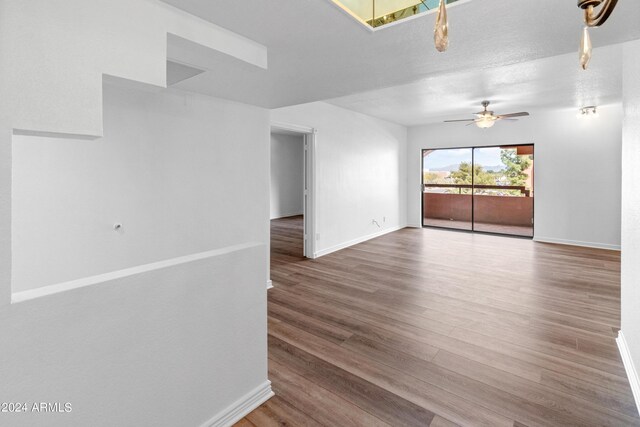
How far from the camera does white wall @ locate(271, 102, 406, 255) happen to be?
523 centimetres

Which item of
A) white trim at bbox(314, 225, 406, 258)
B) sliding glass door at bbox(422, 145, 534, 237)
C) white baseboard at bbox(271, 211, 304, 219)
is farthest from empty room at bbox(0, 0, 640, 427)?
white baseboard at bbox(271, 211, 304, 219)

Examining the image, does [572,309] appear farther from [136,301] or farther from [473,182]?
[473,182]

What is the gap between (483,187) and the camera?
8.64 meters

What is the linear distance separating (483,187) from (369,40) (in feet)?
25.4

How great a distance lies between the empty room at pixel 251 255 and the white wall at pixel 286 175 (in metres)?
5.18

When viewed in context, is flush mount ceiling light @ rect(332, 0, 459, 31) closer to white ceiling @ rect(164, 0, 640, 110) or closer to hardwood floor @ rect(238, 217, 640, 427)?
white ceiling @ rect(164, 0, 640, 110)

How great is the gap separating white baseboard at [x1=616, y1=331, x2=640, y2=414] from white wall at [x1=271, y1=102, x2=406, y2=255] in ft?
12.1

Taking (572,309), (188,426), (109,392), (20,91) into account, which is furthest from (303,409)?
(572,309)

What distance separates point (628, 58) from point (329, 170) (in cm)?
383

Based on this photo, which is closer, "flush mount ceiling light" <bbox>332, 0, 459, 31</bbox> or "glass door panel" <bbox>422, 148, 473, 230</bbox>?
"flush mount ceiling light" <bbox>332, 0, 459, 31</bbox>

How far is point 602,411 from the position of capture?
5.95ft

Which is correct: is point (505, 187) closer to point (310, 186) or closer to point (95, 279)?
point (310, 186)

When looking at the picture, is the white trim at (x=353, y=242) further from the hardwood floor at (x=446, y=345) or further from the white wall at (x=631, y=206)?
the white wall at (x=631, y=206)

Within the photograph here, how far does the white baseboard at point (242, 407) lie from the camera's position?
1727mm
